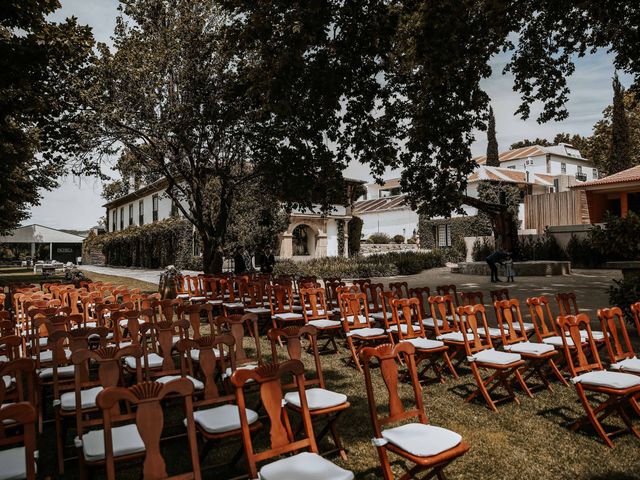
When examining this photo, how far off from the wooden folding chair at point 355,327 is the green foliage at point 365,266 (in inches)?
510

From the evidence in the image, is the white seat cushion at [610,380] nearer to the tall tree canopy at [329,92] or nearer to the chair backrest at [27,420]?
the chair backrest at [27,420]

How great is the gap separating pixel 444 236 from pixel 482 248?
34.3 ft

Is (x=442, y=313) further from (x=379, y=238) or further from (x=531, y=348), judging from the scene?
(x=379, y=238)

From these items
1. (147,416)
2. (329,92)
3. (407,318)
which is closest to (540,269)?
(329,92)

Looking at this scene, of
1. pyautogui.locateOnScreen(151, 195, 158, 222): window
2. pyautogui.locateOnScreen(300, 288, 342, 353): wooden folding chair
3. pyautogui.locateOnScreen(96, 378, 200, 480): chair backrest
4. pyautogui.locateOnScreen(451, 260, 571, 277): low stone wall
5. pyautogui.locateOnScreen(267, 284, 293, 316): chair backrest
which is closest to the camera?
pyautogui.locateOnScreen(96, 378, 200, 480): chair backrest

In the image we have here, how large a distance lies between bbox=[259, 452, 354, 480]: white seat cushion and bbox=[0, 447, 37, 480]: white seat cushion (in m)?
1.27

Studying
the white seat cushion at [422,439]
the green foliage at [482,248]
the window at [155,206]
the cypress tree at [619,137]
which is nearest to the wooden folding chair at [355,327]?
the white seat cushion at [422,439]

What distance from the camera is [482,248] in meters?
25.1

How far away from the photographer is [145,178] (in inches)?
577

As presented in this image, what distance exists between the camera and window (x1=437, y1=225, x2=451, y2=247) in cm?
3522

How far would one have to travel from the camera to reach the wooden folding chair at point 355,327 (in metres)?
6.07

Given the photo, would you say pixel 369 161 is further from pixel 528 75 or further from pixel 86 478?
pixel 86 478

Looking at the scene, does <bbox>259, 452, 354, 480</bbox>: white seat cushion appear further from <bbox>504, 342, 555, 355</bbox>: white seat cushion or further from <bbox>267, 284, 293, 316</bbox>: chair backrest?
<bbox>267, 284, 293, 316</bbox>: chair backrest

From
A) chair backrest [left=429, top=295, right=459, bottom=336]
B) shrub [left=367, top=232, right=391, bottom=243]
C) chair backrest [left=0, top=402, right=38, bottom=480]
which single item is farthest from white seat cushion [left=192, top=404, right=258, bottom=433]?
shrub [left=367, top=232, right=391, bottom=243]
